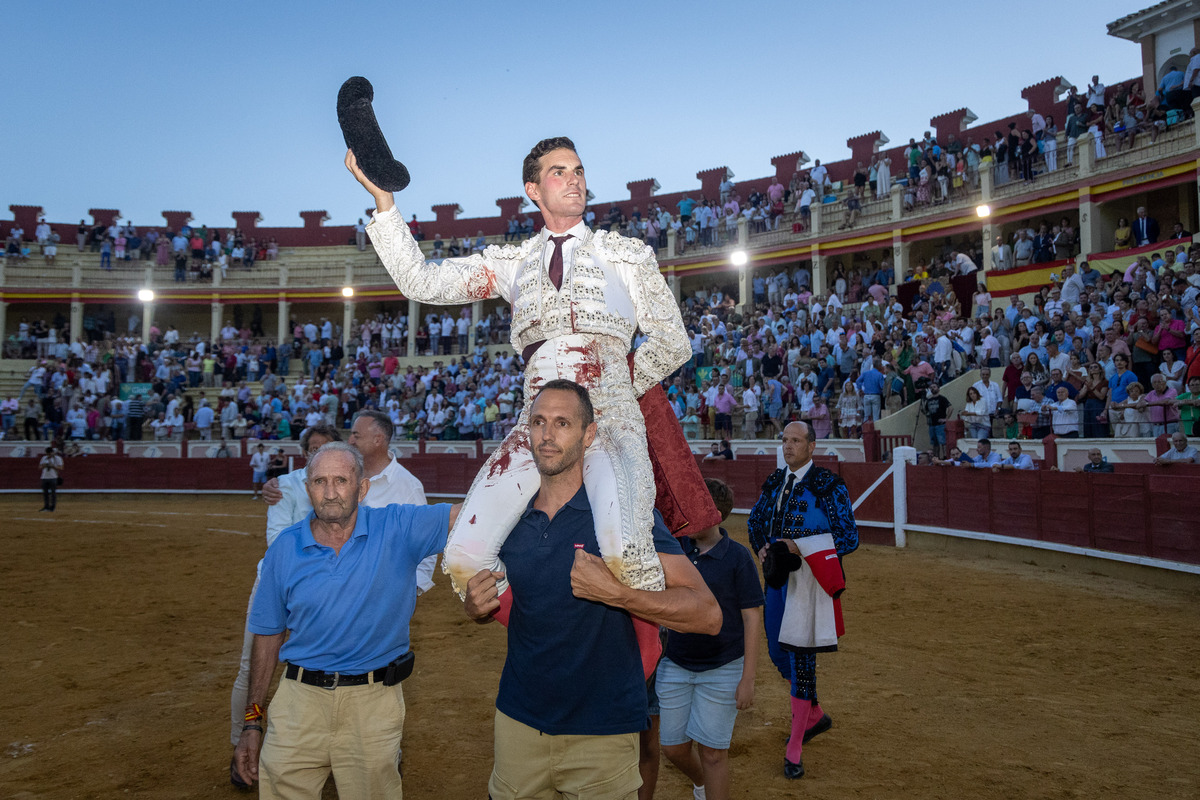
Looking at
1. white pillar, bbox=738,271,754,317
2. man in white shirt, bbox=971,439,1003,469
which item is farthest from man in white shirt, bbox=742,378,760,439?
white pillar, bbox=738,271,754,317

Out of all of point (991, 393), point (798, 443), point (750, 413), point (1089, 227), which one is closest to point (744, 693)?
point (798, 443)

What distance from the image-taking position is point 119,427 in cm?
2106

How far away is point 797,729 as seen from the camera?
162 inches

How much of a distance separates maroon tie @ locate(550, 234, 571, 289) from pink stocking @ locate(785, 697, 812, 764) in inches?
102

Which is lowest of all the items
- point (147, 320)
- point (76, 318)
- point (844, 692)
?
point (844, 692)

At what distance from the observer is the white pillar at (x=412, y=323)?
88.2 feet

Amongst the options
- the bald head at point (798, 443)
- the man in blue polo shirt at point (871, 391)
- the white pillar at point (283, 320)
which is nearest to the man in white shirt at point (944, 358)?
the man in blue polo shirt at point (871, 391)

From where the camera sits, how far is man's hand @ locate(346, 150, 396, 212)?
8.32 feet

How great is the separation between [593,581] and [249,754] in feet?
5.06

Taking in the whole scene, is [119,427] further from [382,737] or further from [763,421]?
[382,737]

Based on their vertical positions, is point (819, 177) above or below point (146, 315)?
above

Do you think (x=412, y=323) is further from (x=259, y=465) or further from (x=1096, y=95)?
(x=1096, y=95)

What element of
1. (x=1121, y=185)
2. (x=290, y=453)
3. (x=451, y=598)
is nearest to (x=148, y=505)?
(x=290, y=453)

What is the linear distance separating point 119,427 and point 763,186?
19.2 m
